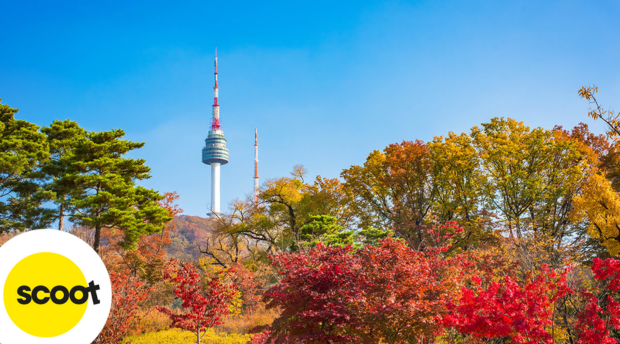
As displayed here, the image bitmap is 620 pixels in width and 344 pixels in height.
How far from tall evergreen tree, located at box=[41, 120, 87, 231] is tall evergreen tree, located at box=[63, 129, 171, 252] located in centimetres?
26

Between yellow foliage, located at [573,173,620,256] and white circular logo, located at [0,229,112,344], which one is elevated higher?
yellow foliage, located at [573,173,620,256]

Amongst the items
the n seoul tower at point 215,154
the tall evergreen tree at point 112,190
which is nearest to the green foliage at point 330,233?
the tall evergreen tree at point 112,190

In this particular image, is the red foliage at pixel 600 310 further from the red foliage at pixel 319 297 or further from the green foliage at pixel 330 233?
the green foliage at pixel 330 233

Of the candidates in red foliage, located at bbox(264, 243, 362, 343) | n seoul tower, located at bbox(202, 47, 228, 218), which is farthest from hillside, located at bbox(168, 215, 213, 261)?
red foliage, located at bbox(264, 243, 362, 343)

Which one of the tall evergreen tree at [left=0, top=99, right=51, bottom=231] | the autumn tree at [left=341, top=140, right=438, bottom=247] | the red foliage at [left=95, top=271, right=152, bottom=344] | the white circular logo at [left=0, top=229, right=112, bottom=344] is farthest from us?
the autumn tree at [left=341, top=140, right=438, bottom=247]

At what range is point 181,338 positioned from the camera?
12.5 metres

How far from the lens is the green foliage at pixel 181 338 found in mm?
11906

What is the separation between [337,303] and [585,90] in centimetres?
608

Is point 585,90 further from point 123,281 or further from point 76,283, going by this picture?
point 123,281

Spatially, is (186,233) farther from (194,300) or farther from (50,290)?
(50,290)

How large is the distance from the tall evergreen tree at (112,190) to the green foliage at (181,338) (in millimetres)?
5591

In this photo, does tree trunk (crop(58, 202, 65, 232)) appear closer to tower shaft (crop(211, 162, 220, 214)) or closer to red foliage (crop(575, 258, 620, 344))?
red foliage (crop(575, 258, 620, 344))

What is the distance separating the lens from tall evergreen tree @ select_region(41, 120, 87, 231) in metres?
17.4

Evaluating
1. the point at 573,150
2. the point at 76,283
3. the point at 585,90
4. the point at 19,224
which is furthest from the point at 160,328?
the point at 573,150
